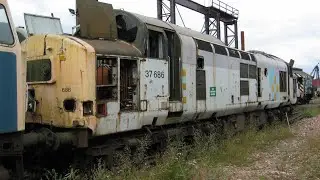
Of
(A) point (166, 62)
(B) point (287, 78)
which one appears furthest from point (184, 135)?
(B) point (287, 78)

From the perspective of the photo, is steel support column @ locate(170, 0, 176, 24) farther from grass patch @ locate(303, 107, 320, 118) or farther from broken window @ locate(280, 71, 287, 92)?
broken window @ locate(280, 71, 287, 92)

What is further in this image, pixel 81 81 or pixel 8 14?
pixel 81 81

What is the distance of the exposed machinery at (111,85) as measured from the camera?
7.39m

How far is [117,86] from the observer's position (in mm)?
7996

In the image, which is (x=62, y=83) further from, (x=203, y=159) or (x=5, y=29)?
(x=203, y=159)

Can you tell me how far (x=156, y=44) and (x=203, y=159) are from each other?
8.58 feet

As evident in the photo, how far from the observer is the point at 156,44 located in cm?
970

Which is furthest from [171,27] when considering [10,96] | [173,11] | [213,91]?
[173,11]

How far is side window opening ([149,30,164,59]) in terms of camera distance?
9.55 meters

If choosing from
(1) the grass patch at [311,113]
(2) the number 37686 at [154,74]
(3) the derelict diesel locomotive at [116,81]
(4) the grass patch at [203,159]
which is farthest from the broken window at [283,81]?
(2) the number 37686 at [154,74]

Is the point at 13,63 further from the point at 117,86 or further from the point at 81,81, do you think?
the point at 117,86

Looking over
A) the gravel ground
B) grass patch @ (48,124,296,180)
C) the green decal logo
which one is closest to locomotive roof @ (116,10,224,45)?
the green decal logo

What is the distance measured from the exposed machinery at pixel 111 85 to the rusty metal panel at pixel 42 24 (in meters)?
0.23

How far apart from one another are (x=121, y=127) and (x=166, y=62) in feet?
7.00
